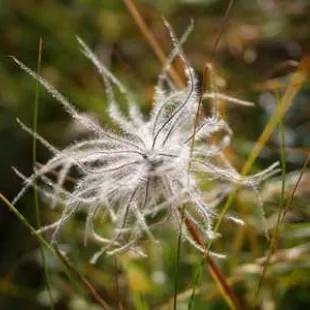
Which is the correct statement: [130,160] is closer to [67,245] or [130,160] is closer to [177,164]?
[177,164]

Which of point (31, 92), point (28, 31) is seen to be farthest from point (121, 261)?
point (28, 31)

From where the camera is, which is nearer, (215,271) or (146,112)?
(215,271)

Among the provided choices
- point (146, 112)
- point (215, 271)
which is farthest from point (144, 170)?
point (146, 112)

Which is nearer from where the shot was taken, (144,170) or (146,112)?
(144,170)

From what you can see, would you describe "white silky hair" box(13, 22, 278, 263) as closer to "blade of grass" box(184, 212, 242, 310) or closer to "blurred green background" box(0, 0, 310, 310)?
"blade of grass" box(184, 212, 242, 310)

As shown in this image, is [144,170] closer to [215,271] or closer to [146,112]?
[215,271]

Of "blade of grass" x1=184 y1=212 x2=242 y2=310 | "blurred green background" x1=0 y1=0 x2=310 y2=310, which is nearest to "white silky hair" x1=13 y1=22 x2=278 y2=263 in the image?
"blade of grass" x1=184 y1=212 x2=242 y2=310

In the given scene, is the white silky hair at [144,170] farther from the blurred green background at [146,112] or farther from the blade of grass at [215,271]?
the blurred green background at [146,112]

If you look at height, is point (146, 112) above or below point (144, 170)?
below

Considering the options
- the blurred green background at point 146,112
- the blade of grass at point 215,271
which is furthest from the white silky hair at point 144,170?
the blurred green background at point 146,112
